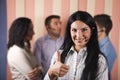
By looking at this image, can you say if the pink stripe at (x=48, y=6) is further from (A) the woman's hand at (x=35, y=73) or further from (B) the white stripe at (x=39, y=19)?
(A) the woman's hand at (x=35, y=73)

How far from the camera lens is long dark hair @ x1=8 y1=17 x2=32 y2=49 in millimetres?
1272

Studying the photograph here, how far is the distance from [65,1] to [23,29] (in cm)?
30

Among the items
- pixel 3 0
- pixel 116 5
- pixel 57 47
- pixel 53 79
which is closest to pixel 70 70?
pixel 53 79

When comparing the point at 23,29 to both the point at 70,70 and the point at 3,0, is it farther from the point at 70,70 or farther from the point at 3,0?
the point at 70,70

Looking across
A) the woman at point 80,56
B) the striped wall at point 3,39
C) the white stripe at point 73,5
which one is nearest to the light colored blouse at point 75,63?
the woman at point 80,56

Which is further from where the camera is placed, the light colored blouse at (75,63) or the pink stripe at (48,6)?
the pink stripe at (48,6)

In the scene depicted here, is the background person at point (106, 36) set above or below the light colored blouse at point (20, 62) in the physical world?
above

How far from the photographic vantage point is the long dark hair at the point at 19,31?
50.1 inches

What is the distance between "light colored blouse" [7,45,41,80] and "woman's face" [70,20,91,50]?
0.32m

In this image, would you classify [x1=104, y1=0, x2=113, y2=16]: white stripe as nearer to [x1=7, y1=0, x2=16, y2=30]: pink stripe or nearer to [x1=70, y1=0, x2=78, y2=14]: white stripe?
[x1=70, y1=0, x2=78, y2=14]: white stripe

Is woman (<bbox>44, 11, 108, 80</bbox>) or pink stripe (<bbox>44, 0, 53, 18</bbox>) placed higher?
pink stripe (<bbox>44, 0, 53, 18</bbox>)

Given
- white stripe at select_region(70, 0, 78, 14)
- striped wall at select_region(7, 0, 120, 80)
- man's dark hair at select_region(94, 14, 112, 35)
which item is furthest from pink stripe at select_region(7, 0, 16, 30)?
man's dark hair at select_region(94, 14, 112, 35)

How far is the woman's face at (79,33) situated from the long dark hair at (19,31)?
311 millimetres

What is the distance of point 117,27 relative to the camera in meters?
1.29
